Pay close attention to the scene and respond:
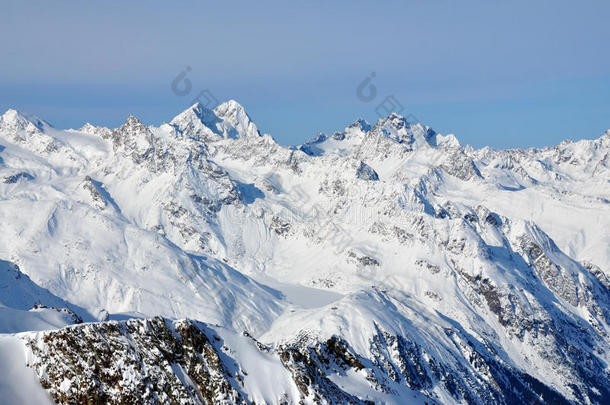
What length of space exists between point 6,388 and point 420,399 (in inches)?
3407

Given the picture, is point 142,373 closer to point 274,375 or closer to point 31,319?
point 274,375

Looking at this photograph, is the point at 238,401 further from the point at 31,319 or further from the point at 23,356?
the point at 31,319

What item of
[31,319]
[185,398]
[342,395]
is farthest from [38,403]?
[342,395]

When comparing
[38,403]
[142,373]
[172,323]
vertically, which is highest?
[172,323]

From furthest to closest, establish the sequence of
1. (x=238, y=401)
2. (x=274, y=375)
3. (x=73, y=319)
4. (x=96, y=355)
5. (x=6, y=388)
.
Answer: (x=73, y=319)
(x=274, y=375)
(x=238, y=401)
(x=96, y=355)
(x=6, y=388)

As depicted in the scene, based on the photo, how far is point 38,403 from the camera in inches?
2490

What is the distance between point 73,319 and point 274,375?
110 ft

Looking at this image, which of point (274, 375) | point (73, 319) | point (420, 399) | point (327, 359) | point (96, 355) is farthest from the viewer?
point (420, 399)

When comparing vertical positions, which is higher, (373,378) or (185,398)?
(373,378)

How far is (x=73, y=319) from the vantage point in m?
94.1

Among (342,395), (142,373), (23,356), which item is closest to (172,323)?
(142,373)

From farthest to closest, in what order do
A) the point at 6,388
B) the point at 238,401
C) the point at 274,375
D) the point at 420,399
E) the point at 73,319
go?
the point at 420,399 → the point at 73,319 → the point at 274,375 → the point at 238,401 → the point at 6,388

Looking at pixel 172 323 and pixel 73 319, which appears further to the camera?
pixel 73 319

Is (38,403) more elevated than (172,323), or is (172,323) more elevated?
(172,323)
